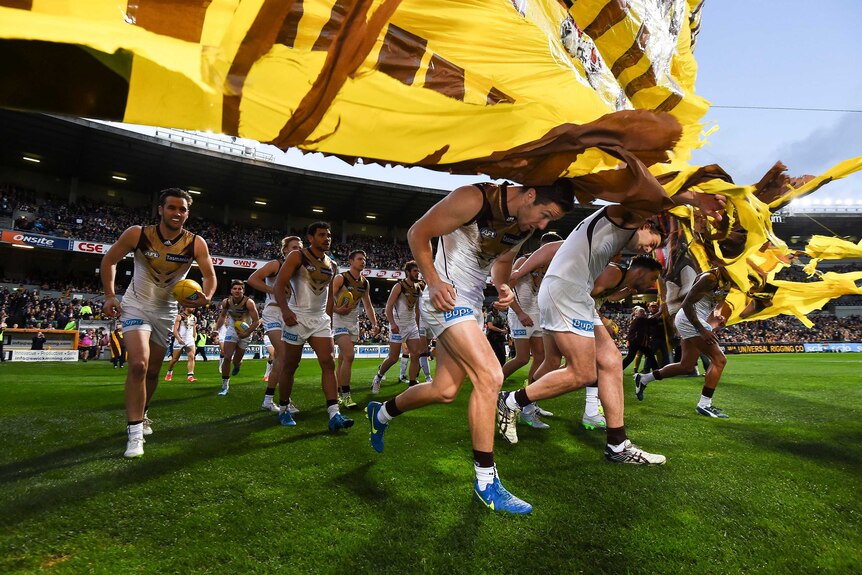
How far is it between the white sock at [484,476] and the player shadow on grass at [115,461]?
7.46ft

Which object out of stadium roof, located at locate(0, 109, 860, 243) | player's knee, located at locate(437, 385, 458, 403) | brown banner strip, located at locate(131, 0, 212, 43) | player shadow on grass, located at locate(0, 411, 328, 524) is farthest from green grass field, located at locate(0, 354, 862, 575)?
stadium roof, located at locate(0, 109, 860, 243)

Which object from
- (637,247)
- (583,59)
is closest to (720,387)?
(637,247)

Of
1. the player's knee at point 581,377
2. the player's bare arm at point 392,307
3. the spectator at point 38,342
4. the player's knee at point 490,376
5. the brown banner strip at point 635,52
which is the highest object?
the brown banner strip at point 635,52

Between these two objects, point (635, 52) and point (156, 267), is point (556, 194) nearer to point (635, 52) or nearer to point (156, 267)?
point (635, 52)

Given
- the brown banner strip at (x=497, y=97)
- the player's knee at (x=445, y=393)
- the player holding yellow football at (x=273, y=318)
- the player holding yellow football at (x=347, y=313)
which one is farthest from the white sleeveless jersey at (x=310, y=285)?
the brown banner strip at (x=497, y=97)

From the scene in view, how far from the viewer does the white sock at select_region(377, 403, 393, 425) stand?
12.8 feet

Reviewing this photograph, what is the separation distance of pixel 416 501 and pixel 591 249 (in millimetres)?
2584

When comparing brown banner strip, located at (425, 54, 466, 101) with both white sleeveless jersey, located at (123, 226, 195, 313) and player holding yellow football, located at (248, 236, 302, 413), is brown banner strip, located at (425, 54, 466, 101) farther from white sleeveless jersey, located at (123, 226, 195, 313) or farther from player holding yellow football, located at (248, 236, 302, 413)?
player holding yellow football, located at (248, 236, 302, 413)

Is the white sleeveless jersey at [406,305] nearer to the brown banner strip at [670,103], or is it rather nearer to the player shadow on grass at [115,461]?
the player shadow on grass at [115,461]

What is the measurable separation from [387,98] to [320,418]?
14.1 ft

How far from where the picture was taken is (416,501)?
A: 297 cm

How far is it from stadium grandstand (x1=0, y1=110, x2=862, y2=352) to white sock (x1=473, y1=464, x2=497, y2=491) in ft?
79.5

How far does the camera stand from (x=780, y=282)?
15.4 ft

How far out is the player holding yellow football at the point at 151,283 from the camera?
4.29 meters
